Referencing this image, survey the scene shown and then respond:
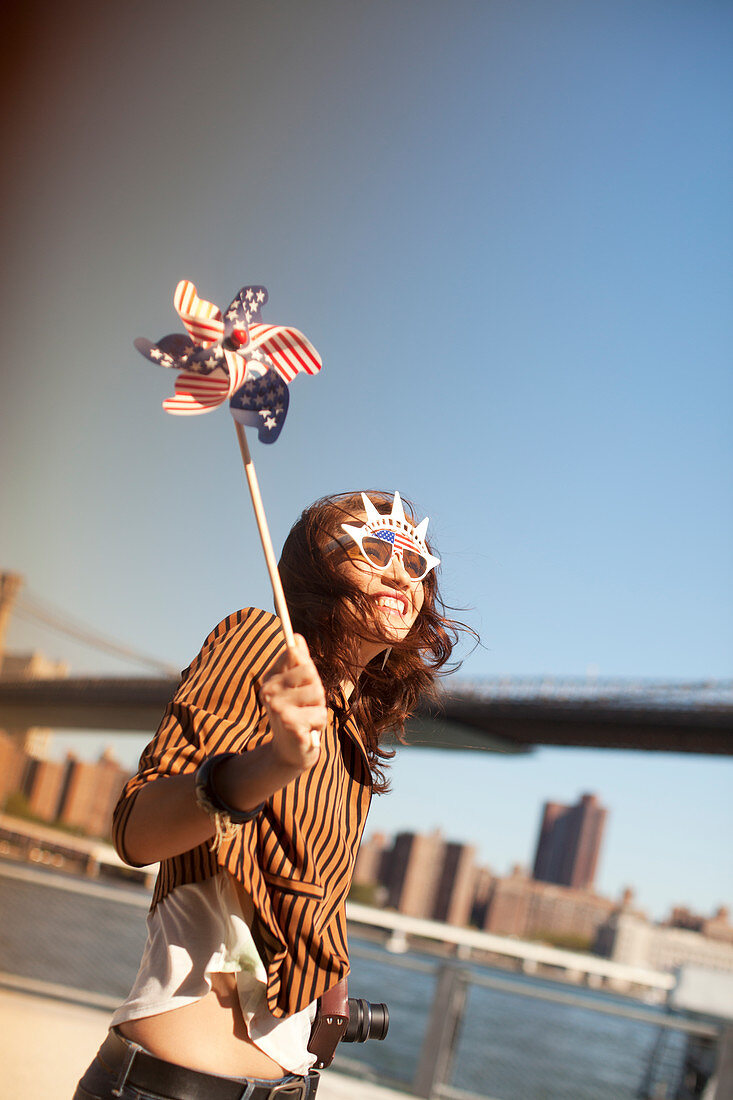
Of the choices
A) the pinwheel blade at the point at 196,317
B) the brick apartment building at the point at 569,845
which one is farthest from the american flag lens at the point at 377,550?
the brick apartment building at the point at 569,845

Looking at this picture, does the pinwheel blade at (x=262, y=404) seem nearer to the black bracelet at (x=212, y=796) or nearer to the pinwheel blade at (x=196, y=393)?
the pinwheel blade at (x=196, y=393)

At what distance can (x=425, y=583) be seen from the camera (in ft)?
3.44

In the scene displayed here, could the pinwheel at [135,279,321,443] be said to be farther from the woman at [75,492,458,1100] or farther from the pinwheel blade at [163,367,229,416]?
the woman at [75,492,458,1100]

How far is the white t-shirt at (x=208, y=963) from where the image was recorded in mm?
789

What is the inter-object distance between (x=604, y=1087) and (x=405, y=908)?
44.4 feet

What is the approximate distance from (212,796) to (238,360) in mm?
334

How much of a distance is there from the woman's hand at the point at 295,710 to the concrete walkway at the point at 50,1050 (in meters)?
2.06

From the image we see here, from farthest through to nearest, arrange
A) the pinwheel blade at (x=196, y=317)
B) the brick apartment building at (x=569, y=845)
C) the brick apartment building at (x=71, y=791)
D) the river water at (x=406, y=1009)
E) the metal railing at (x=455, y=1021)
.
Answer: the brick apartment building at (x=569, y=845) → the brick apartment building at (x=71, y=791) → the river water at (x=406, y=1009) → the metal railing at (x=455, y=1021) → the pinwheel blade at (x=196, y=317)

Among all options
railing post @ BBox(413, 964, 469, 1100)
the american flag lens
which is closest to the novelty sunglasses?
the american flag lens

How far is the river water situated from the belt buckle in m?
2.68

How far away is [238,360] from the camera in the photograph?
79 cm

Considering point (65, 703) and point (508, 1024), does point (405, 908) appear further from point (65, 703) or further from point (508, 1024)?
point (65, 703)

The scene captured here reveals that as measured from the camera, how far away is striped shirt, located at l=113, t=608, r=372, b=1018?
0.77m

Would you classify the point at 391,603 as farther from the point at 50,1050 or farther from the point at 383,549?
the point at 50,1050
